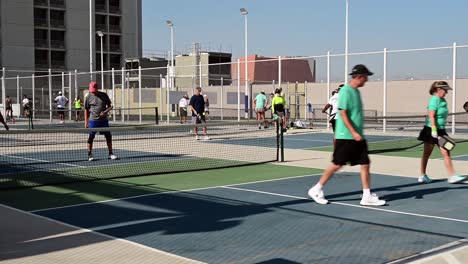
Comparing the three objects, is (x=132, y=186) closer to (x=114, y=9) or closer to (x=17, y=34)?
(x=17, y=34)

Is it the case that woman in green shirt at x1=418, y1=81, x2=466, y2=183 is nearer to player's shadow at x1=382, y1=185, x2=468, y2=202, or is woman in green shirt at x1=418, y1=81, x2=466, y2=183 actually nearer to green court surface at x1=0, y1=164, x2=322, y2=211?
player's shadow at x1=382, y1=185, x2=468, y2=202

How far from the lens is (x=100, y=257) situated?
5699 mm

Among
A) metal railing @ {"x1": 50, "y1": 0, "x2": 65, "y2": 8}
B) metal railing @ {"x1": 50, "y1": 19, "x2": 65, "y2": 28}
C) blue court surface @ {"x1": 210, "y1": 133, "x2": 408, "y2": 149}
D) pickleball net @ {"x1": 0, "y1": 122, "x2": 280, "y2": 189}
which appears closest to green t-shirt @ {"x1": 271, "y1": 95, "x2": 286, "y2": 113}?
blue court surface @ {"x1": 210, "y1": 133, "x2": 408, "y2": 149}

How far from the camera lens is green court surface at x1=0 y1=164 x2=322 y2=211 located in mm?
8867

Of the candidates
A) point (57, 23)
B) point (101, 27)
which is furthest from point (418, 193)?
point (101, 27)

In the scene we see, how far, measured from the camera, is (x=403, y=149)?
17.0 m

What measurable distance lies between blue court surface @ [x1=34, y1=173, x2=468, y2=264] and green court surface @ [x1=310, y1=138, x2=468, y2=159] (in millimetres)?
5639

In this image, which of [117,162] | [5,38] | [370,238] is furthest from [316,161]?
[5,38]

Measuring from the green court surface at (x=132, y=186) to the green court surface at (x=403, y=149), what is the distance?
4.20m

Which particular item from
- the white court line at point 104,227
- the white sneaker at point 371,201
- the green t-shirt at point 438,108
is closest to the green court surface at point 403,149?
the green t-shirt at point 438,108

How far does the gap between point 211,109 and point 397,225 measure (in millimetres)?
37382

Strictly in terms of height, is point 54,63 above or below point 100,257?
above

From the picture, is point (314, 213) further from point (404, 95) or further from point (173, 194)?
point (404, 95)

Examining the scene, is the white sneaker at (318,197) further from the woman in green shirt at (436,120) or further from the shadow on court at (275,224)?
the woman in green shirt at (436,120)
